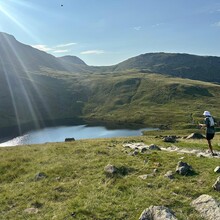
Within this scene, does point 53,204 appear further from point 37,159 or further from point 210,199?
point 37,159

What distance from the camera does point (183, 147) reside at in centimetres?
2909

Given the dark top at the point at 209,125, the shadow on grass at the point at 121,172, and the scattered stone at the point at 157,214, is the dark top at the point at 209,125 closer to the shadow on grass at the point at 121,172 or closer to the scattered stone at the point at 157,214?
the shadow on grass at the point at 121,172

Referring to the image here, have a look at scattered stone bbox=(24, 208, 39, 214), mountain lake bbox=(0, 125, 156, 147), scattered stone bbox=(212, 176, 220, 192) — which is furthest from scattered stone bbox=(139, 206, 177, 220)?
mountain lake bbox=(0, 125, 156, 147)

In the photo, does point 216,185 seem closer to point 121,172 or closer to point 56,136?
point 121,172

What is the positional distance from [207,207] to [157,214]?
2041 millimetres

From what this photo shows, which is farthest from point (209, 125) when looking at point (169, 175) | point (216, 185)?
point (216, 185)

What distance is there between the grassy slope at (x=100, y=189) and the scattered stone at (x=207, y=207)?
0.92 ft

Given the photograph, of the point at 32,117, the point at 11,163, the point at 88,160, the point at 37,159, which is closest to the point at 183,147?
the point at 88,160

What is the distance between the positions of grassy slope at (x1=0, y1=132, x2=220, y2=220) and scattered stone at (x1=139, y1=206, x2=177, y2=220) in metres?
0.46

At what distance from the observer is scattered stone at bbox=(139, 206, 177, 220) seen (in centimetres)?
1088

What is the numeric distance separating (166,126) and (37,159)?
127609 millimetres

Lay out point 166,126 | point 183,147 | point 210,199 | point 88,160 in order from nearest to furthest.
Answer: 1. point 210,199
2. point 88,160
3. point 183,147
4. point 166,126

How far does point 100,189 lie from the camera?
48.2 feet

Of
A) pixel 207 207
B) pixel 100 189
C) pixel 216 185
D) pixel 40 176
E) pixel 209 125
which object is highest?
pixel 209 125
